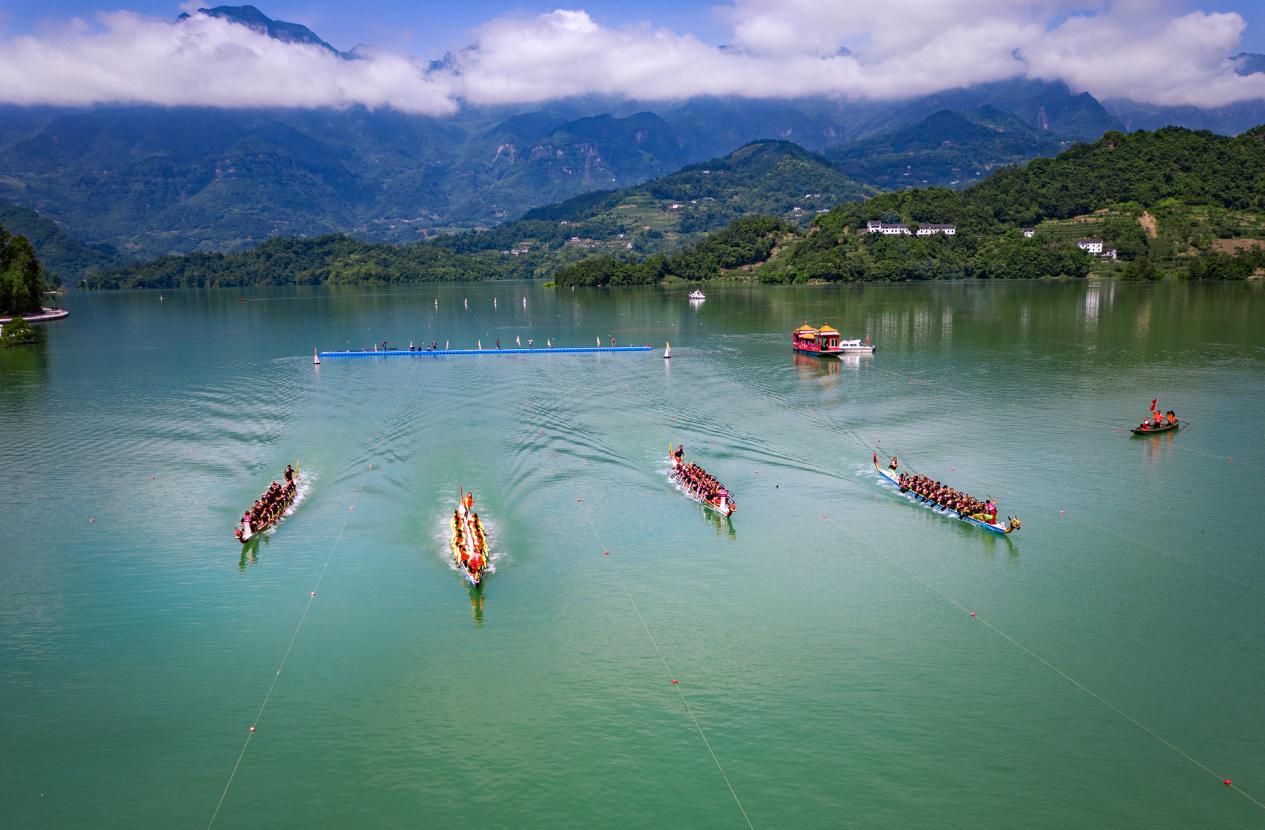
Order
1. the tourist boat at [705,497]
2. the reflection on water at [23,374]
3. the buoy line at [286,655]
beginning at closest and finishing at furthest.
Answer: the buoy line at [286,655] → the tourist boat at [705,497] → the reflection on water at [23,374]

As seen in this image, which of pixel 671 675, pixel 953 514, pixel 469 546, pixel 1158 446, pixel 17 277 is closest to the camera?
pixel 671 675

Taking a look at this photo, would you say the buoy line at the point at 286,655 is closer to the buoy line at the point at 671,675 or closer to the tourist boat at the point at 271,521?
the tourist boat at the point at 271,521

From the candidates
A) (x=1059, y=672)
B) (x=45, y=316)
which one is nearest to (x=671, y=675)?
(x=1059, y=672)

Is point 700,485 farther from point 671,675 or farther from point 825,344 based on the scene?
point 825,344

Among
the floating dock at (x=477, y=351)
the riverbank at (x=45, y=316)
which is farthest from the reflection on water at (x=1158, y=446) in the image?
the riverbank at (x=45, y=316)

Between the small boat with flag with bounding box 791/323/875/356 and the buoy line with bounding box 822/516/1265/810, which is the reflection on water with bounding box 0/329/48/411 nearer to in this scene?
the buoy line with bounding box 822/516/1265/810

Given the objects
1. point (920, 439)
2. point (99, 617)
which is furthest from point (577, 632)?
point (920, 439)

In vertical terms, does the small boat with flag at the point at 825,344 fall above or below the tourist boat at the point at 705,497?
above
